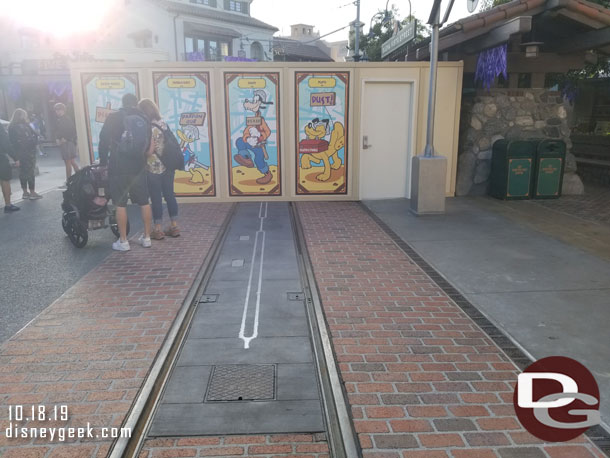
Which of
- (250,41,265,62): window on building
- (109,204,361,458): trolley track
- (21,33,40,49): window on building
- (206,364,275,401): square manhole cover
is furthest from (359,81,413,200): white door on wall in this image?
(250,41,265,62): window on building

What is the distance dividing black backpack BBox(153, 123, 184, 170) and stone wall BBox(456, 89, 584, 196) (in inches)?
261

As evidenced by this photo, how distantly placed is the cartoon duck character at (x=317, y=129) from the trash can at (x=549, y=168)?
4.45 meters

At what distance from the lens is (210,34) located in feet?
111

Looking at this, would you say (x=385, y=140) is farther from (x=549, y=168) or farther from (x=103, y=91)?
(x=103, y=91)

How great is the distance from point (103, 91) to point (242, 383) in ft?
27.6

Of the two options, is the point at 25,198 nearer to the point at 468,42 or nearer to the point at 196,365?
the point at 196,365

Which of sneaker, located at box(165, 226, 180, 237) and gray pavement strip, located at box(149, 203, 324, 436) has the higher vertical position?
sneaker, located at box(165, 226, 180, 237)

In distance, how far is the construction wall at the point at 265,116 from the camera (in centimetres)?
990

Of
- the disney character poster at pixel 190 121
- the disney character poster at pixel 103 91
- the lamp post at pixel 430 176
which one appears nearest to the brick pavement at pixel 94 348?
the disney character poster at pixel 190 121

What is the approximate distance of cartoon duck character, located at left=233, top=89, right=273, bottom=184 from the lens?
10055mm

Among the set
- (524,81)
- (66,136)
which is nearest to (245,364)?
(524,81)

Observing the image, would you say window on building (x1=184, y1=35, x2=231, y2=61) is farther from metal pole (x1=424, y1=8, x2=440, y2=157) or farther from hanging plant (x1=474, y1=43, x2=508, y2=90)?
metal pole (x1=424, y1=8, x2=440, y2=157)

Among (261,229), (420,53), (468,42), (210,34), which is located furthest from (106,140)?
(210,34)

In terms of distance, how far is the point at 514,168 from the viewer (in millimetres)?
10148
